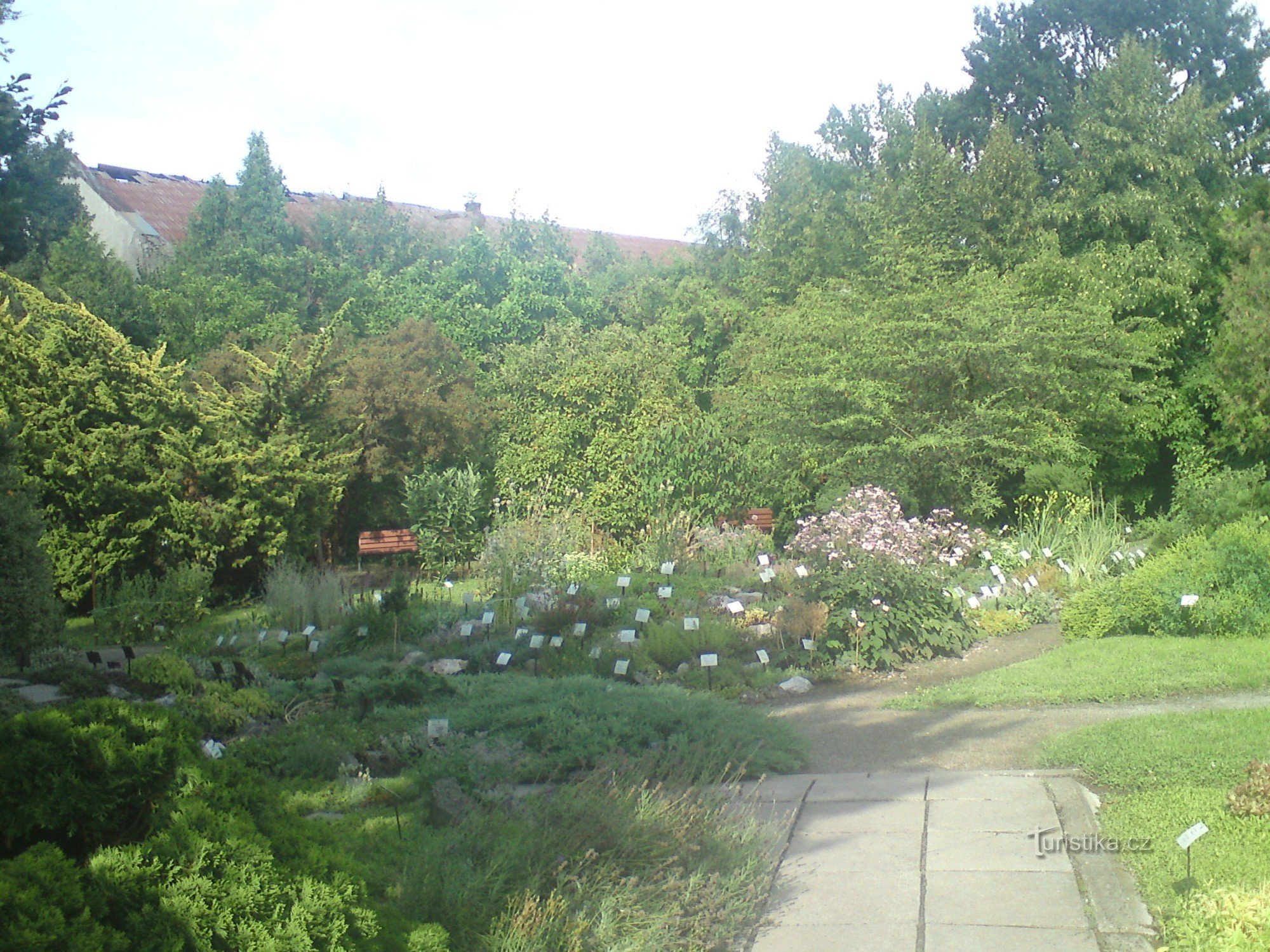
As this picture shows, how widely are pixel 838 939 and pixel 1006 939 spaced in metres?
0.63

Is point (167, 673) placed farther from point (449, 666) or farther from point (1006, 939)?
point (1006, 939)

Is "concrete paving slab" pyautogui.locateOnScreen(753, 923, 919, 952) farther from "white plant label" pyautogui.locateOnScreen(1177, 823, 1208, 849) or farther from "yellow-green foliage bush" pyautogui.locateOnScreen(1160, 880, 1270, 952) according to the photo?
"white plant label" pyautogui.locateOnScreen(1177, 823, 1208, 849)

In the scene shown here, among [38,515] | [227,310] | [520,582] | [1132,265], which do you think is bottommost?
[520,582]

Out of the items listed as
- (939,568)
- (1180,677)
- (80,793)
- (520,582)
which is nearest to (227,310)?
(520,582)

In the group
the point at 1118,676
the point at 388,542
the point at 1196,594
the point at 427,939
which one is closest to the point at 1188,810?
the point at 1118,676

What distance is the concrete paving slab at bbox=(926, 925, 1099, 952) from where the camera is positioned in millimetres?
3969

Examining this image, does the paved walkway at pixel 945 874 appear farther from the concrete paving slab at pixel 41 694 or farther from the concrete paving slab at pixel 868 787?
the concrete paving slab at pixel 41 694

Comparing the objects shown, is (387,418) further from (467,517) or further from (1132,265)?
(1132,265)

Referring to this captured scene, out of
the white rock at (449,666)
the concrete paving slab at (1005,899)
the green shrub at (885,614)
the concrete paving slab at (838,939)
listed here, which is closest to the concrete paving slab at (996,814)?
the concrete paving slab at (1005,899)

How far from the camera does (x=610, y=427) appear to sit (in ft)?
58.7

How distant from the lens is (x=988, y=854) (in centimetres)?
493

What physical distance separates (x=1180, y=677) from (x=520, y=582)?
6.91m

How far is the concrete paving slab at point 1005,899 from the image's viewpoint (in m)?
4.21

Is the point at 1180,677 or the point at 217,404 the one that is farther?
the point at 217,404
